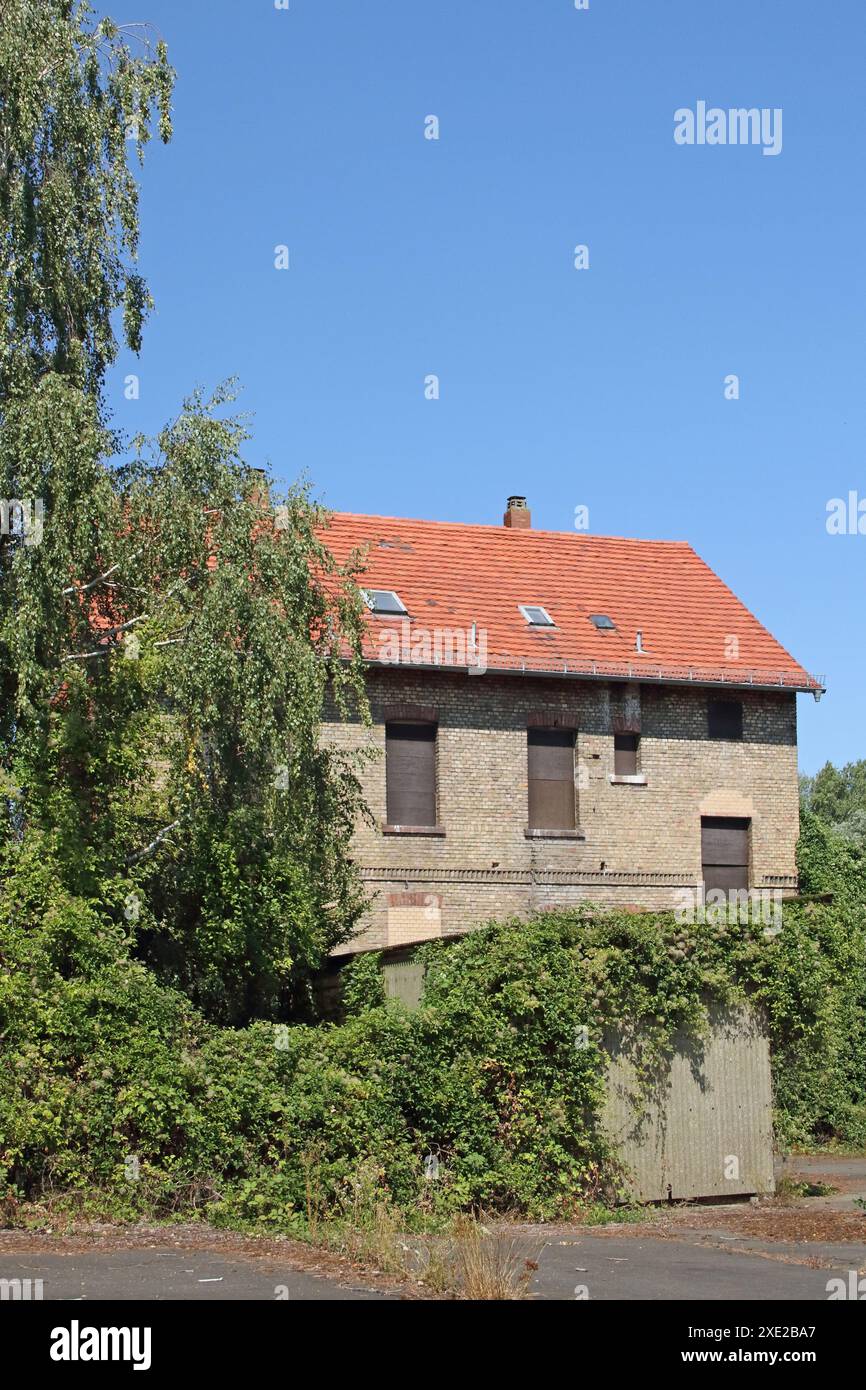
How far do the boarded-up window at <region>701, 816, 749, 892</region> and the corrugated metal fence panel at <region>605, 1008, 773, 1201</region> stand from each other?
1110cm

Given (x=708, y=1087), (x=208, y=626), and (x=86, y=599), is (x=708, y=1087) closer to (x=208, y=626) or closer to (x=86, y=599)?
(x=208, y=626)

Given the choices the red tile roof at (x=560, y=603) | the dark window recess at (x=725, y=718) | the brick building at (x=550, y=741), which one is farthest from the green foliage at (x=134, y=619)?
the dark window recess at (x=725, y=718)

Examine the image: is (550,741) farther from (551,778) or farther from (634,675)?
(634,675)

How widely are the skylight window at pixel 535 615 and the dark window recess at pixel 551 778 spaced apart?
7.76ft

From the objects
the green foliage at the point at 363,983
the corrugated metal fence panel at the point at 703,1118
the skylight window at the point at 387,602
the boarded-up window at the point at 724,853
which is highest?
the skylight window at the point at 387,602

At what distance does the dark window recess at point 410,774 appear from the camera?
27500 millimetres

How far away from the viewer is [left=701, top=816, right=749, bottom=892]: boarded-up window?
29.8m

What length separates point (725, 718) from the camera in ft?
99.7

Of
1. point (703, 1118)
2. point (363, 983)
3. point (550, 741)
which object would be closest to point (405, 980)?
point (363, 983)

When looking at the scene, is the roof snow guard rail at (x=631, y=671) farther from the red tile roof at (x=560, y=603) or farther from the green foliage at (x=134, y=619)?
the green foliage at (x=134, y=619)

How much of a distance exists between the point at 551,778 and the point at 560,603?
4.21 metres
